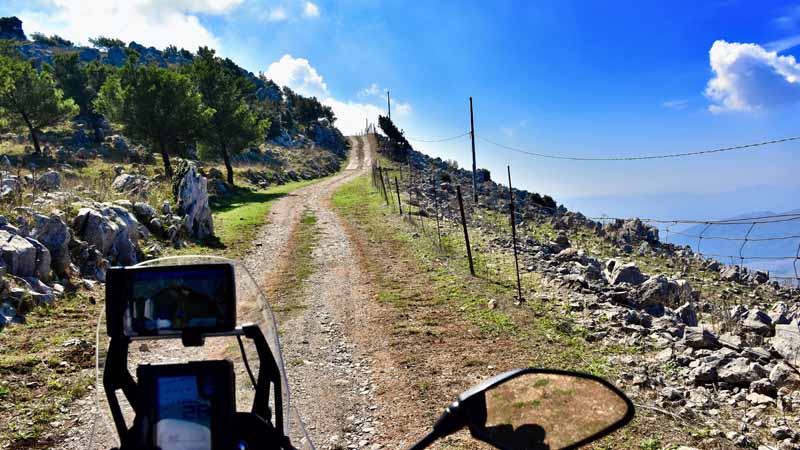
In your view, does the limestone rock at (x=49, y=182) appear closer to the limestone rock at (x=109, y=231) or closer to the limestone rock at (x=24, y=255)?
the limestone rock at (x=109, y=231)

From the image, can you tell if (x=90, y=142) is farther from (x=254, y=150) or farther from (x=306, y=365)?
(x=306, y=365)

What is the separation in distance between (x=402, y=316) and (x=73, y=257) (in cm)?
803

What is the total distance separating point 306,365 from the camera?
7.46 metres

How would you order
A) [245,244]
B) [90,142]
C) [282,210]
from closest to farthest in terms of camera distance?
1. [245,244]
2. [282,210]
3. [90,142]

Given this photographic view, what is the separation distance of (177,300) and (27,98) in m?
43.1

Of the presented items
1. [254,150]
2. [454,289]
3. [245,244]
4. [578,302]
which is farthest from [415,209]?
[254,150]

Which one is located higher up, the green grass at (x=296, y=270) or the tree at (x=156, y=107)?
the tree at (x=156, y=107)

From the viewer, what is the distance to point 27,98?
35812mm

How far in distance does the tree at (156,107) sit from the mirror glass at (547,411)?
33.6 metres

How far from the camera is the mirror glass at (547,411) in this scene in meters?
1.92

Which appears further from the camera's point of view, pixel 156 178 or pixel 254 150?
pixel 254 150

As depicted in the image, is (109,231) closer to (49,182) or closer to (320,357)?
(49,182)

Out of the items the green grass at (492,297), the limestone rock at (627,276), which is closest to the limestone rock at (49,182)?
the green grass at (492,297)

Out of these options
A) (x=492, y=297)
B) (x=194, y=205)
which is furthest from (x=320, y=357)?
(x=194, y=205)
